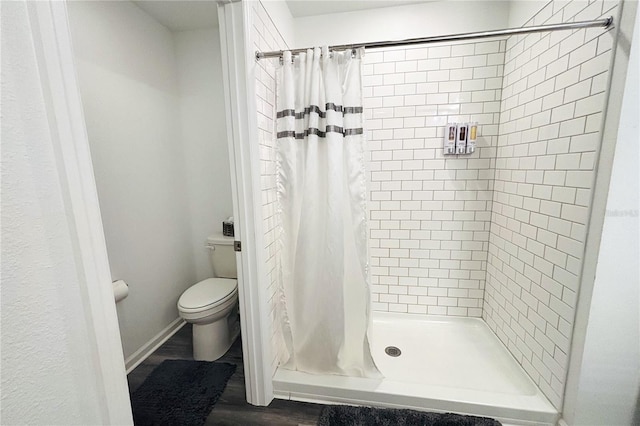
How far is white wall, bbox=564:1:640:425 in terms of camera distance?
3.27 feet

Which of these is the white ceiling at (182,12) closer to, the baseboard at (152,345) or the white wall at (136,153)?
the white wall at (136,153)

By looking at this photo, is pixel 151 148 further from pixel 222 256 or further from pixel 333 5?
pixel 333 5

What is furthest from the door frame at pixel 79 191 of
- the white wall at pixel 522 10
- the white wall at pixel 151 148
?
the white wall at pixel 522 10

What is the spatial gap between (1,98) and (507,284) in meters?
2.23

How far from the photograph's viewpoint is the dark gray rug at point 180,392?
1363 mm

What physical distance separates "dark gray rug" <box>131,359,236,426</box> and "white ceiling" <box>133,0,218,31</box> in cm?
235

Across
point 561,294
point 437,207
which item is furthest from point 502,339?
point 437,207

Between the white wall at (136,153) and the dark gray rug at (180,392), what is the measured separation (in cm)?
32

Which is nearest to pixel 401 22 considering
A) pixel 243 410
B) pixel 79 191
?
pixel 79 191

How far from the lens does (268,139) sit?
1.39 metres

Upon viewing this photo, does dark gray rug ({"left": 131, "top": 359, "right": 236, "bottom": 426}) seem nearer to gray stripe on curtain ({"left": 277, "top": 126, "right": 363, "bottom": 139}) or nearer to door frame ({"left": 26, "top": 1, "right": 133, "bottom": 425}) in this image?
door frame ({"left": 26, "top": 1, "right": 133, "bottom": 425})

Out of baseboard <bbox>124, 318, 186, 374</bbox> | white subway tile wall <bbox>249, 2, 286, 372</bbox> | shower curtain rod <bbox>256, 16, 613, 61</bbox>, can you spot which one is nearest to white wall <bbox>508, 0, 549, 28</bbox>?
shower curtain rod <bbox>256, 16, 613, 61</bbox>

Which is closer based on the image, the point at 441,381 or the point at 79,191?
the point at 79,191

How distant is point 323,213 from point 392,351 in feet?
3.75
